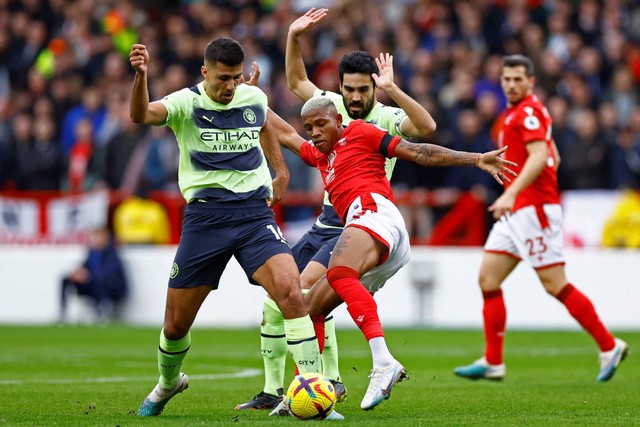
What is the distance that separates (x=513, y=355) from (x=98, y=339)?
5680mm

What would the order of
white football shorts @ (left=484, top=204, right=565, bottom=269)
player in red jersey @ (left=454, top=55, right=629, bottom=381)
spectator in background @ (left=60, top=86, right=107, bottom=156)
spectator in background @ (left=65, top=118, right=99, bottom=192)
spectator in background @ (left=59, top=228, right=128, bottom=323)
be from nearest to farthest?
player in red jersey @ (left=454, top=55, right=629, bottom=381) → white football shorts @ (left=484, top=204, right=565, bottom=269) → spectator in background @ (left=59, top=228, right=128, bottom=323) → spectator in background @ (left=65, top=118, right=99, bottom=192) → spectator in background @ (left=60, top=86, right=107, bottom=156)

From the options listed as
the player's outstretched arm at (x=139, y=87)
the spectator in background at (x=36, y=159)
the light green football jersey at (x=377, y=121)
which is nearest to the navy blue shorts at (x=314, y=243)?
the light green football jersey at (x=377, y=121)

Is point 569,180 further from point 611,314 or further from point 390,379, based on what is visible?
point 390,379

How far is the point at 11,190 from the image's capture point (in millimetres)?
21703

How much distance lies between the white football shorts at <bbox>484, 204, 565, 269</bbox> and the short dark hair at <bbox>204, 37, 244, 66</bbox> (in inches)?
157

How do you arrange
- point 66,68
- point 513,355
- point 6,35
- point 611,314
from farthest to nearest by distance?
point 6,35, point 66,68, point 611,314, point 513,355

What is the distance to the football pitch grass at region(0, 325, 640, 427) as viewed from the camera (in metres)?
8.52

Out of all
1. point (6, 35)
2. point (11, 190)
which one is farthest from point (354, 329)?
point (6, 35)

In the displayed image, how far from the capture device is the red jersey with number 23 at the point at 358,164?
8.93 meters

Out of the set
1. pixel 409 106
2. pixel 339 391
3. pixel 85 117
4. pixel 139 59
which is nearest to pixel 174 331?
pixel 339 391

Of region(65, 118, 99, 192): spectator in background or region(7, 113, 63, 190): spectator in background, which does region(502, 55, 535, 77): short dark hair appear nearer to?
region(65, 118, 99, 192): spectator in background

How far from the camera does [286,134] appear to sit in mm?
9953

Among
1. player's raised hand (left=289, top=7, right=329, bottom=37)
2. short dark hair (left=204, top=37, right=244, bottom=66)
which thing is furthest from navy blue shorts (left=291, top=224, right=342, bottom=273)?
short dark hair (left=204, top=37, right=244, bottom=66)

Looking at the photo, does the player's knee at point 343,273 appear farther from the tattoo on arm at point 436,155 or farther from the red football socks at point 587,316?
the red football socks at point 587,316
